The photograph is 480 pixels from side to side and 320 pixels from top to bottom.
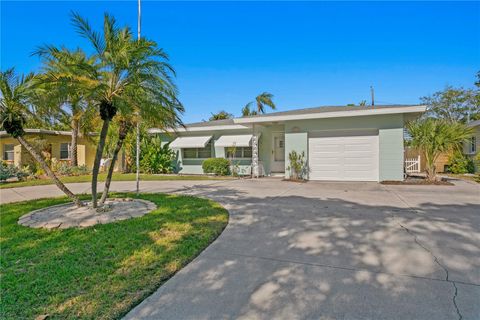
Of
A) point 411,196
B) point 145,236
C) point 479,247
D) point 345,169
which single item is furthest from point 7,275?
point 345,169

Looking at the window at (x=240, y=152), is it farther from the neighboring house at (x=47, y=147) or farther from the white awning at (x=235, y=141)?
the neighboring house at (x=47, y=147)

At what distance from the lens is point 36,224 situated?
550 cm

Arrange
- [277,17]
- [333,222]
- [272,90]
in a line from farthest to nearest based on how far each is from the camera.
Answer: [272,90] < [277,17] < [333,222]

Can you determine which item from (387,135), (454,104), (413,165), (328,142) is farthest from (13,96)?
(454,104)

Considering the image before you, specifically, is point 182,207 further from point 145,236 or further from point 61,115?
point 61,115

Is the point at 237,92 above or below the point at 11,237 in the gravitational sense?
above

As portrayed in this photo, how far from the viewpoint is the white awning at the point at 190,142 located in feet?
58.6

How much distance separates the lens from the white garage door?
42.8ft

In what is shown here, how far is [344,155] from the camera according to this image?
1354cm

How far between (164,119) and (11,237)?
3919 mm

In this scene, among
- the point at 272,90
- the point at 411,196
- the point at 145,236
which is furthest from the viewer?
the point at 272,90

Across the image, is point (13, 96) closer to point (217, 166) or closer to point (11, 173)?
point (217, 166)

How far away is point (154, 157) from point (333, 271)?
57.2 ft

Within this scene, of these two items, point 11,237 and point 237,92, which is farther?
point 237,92
